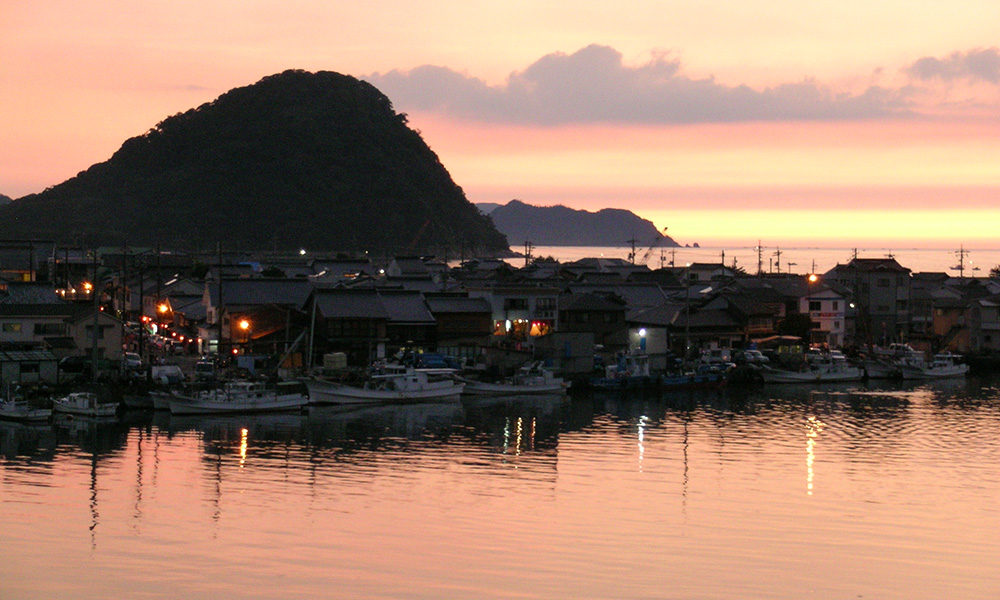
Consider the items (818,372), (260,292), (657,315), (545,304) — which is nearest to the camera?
(818,372)

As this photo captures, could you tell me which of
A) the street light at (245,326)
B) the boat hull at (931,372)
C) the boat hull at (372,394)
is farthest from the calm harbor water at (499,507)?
the boat hull at (931,372)

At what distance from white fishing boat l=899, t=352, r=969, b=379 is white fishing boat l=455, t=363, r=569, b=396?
668 inches

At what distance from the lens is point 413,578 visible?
16.3 meters

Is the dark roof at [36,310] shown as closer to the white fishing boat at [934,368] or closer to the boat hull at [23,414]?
the boat hull at [23,414]

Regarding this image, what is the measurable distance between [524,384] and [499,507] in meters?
17.7

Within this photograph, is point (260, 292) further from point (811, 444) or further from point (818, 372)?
point (811, 444)

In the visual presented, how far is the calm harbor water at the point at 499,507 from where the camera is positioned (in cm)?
1622

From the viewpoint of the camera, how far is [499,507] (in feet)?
68.4

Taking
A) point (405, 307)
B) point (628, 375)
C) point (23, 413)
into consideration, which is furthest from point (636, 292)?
point (23, 413)

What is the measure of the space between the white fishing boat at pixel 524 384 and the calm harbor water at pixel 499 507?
4.39m

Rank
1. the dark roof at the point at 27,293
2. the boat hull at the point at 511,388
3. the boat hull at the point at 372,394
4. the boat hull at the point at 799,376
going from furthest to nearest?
the boat hull at the point at 799,376 → the dark roof at the point at 27,293 → the boat hull at the point at 511,388 → the boat hull at the point at 372,394

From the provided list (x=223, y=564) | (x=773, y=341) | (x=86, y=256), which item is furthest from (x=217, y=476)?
(x=86, y=256)

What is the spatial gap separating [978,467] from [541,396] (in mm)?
16312

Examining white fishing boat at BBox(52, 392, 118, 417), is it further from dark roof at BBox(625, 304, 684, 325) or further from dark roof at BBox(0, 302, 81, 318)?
dark roof at BBox(625, 304, 684, 325)
